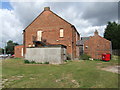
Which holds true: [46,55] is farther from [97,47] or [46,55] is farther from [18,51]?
[18,51]

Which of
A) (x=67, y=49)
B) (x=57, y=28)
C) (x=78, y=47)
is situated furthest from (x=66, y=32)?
(x=78, y=47)

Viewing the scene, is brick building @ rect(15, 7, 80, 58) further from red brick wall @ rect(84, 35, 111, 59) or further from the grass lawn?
the grass lawn

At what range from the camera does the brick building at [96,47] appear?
896 inches

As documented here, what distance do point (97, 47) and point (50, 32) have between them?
37.4 ft

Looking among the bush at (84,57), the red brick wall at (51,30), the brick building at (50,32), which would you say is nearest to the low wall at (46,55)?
the brick building at (50,32)

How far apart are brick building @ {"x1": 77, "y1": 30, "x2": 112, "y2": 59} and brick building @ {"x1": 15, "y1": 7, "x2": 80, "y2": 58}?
2466 millimetres

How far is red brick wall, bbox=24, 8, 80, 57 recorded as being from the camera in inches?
810

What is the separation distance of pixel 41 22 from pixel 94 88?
784 inches

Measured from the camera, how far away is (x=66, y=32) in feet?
68.0

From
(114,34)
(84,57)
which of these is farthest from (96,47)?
(114,34)

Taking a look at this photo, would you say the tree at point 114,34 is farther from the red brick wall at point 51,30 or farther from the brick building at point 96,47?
the red brick wall at point 51,30

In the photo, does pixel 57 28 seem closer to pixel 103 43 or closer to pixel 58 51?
pixel 58 51

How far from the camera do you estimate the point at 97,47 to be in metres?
23.2

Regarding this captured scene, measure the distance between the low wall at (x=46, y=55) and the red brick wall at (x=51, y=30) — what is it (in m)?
5.53
